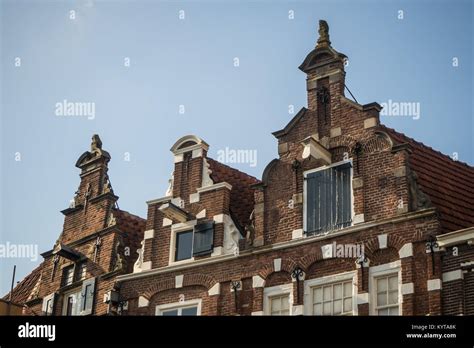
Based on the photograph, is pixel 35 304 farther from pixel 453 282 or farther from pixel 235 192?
pixel 453 282

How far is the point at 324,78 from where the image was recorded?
91.0ft

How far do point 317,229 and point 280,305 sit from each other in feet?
6.58

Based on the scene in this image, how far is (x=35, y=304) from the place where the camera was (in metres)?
31.9

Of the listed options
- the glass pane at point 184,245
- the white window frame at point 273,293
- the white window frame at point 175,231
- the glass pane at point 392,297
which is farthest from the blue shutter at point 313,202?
the glass pane at point 184,245

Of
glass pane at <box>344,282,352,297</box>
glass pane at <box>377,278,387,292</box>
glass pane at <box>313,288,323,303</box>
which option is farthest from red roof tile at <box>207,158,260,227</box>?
glass pane at <box>377,278,387,292</box>

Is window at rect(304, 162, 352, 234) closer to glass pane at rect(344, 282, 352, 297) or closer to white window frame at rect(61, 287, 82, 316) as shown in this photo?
glass pane at rect(344, 282, 352, 297)

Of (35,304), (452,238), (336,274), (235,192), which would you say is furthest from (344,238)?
(35,304)

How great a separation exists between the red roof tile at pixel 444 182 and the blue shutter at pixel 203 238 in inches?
203

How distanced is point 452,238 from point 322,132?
200 inches

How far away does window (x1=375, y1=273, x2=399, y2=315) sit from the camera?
24188 millimetres

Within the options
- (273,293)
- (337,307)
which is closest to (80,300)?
(273,293)

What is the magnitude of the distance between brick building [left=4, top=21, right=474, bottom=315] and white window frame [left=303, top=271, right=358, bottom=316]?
0.09 feet
